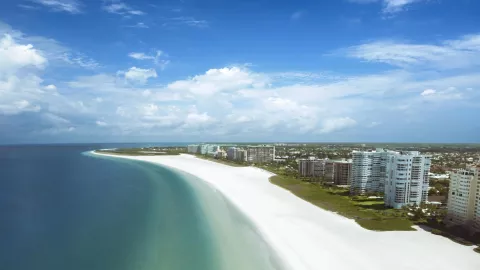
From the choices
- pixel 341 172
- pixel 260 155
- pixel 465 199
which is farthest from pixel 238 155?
pixel 465 199

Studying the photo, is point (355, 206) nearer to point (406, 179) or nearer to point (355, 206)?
point (355, 206)

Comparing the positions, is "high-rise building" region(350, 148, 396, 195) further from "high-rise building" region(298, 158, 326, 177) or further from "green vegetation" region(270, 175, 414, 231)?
"high-rise building" region(298, 158, 326, 177)

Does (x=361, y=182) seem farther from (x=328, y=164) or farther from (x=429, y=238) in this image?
(x=429, y=238)

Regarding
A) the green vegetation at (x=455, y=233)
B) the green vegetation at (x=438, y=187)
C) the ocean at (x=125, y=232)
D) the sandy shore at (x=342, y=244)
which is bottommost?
the ocean at (x=125, y=232)

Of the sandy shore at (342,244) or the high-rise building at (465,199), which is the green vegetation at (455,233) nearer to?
the high-rise building at (465,199)

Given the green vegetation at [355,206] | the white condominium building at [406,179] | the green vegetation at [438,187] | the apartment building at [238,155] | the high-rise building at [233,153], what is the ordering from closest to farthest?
the green vegetation at [355,206], the white condominium building at [406,179], the green vegetation at [438,187], the apartment building at [238,155], the high-rise building at [233,153]

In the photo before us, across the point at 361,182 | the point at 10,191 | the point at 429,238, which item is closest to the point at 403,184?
the point at 361,182

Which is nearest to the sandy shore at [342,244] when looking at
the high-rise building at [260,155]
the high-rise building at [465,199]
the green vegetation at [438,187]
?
the high-rise building at [465,199]
